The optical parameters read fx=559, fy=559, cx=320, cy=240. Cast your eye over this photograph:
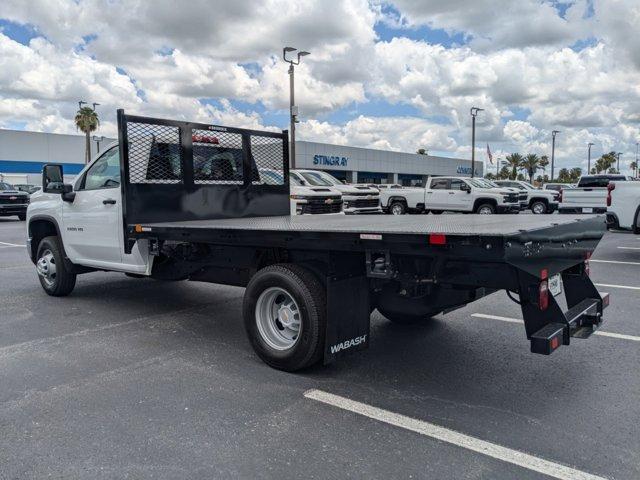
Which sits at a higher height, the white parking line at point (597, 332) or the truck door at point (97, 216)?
the truck door at point (97, 216)

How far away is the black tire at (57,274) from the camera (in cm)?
745

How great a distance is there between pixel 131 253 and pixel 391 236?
3620 millimetres

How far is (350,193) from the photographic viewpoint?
18406 mm

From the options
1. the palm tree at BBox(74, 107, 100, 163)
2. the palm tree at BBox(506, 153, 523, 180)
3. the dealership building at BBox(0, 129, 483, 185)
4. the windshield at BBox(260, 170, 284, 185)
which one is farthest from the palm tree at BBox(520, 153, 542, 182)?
the windshield at BBox(260, 170, 284, 185)

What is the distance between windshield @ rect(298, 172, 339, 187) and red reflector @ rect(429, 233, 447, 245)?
13.3 metres

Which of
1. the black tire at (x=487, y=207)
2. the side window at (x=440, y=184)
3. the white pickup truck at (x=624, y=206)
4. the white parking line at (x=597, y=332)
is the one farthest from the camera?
the side window at (x=440, y=184)

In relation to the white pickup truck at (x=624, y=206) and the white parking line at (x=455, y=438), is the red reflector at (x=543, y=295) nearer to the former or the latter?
the white parking line at (x=455, y=438)

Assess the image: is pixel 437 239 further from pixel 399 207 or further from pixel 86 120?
pixel 86 120

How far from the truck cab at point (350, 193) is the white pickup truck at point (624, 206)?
303 inches

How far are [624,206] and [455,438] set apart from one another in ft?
32.6

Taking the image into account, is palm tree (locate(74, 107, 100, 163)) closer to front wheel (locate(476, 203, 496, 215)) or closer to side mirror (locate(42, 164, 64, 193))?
front wheel (locate(476, 203, 496, 215))

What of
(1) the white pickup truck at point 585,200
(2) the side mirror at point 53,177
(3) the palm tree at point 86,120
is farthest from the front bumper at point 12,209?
(3) the palm tree at point 86,120

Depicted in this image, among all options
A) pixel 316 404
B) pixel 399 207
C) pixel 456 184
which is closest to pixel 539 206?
pixel 456 184

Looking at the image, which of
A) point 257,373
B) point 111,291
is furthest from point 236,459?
point 111,291
